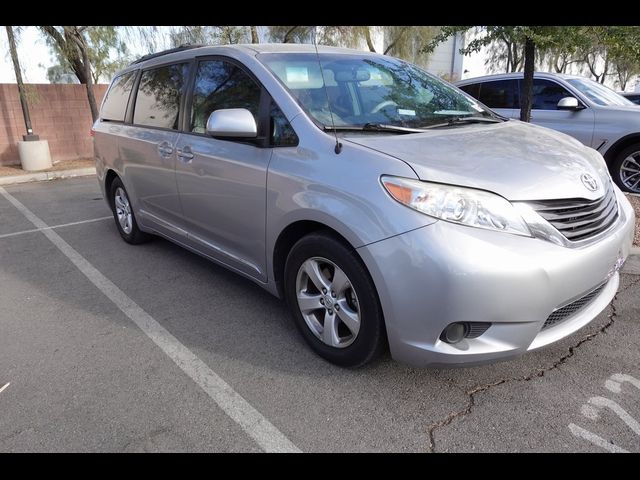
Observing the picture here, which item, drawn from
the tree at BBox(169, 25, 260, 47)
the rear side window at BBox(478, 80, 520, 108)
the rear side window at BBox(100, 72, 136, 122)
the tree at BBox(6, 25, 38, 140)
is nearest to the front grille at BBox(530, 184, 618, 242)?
the rear side window at BBox(100, 72, 136, 122)

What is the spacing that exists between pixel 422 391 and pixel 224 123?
1.84 meters

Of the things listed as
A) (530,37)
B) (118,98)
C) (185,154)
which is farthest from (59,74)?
(530,37)

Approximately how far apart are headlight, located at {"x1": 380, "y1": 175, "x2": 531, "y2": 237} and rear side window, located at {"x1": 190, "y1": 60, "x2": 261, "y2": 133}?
127cm

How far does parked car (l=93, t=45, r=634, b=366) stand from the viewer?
6.93 feet

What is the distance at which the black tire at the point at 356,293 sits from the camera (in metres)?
2.34

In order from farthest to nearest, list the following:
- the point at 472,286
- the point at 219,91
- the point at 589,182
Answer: the point at 219,91 → the point at 589,182 → the point at 472,286

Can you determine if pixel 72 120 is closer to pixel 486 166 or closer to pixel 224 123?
pixel 224 123

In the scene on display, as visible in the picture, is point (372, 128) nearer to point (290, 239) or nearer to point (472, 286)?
point (290, 239)

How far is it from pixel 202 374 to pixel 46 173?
955 centimetres

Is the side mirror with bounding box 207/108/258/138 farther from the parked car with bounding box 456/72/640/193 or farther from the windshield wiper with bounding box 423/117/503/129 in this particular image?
the parked car with bounding box 456/72/640/193

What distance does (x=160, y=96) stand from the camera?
13.4 feet

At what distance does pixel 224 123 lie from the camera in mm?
2789

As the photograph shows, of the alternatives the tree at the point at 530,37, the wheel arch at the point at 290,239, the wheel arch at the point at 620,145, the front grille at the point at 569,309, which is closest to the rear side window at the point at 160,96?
the wheel arch at the point at 290,239
